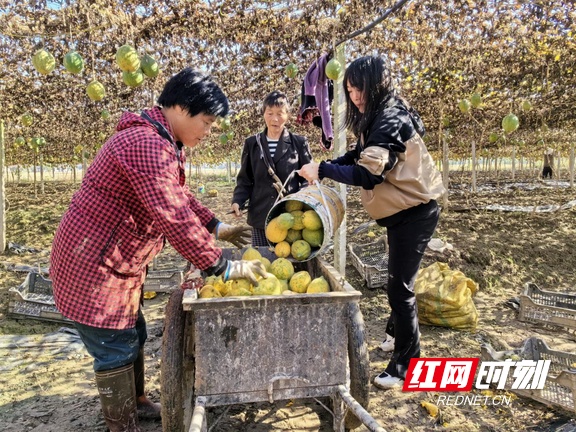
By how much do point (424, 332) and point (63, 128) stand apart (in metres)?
12.3

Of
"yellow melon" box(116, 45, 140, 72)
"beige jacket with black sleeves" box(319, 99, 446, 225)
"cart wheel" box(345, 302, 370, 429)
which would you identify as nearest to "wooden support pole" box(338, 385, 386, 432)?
"cart wheel" box(345, 302, 370, 429)

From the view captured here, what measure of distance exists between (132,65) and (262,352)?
10.7 feet

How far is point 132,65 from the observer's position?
4.06m

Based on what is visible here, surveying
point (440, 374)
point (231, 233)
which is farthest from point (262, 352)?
point (440, 374)

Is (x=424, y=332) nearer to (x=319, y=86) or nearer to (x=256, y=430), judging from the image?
(x=256, y=430)

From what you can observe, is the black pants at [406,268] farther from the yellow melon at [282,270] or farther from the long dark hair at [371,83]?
the yellow melon at [282,270]

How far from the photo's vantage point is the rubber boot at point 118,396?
81.9 inches

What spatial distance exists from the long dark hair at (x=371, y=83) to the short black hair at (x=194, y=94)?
0.98 metres

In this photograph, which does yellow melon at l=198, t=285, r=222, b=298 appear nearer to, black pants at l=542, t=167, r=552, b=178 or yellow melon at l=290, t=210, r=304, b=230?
yellow melon at l=290, t=210, r=304, b=230

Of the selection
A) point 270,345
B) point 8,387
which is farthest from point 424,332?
point 8,387

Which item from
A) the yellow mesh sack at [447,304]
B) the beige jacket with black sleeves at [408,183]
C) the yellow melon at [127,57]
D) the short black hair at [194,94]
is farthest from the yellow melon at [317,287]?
the yellow melon at [127,57]

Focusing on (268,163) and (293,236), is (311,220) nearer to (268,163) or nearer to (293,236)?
(293,236)

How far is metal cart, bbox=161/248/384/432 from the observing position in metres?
1.91

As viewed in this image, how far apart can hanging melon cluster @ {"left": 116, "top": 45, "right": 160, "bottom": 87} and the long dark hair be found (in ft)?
7.83
